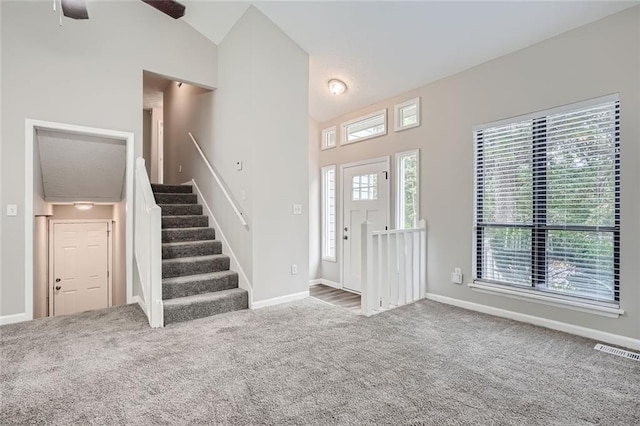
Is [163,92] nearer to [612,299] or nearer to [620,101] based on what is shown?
[620,101]

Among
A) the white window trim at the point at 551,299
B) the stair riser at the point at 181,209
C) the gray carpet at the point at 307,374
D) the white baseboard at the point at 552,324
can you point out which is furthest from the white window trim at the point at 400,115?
the stair riser at the point at 181,209

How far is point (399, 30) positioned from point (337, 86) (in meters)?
1.34

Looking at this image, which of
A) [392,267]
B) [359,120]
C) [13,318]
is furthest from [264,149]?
[13,318]

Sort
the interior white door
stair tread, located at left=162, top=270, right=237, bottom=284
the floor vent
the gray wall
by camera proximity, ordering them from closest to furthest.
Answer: the floor vent, the gray wall, stair tread, located at left=162, top=270, right=237, bottom=284, the interior white door

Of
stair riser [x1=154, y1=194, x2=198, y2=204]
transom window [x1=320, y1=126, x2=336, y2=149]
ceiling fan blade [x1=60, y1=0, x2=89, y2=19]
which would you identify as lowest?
stair riser [x1=154, y1=194, x2=198, y2=204]

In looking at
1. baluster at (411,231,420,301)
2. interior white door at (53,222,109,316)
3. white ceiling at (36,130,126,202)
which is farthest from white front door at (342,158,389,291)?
interior white door at (53,222,109,316)

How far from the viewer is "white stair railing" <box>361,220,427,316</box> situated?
3.45 metres

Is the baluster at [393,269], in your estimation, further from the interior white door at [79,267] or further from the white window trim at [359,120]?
the interior white door at [79,267]

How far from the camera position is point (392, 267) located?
3801mm

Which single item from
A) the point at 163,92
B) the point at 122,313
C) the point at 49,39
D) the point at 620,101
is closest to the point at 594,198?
the point at 620,101

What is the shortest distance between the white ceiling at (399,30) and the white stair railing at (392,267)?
198 centimetres

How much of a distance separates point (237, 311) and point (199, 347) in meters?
0.93

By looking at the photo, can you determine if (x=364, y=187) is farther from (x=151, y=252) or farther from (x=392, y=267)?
(x=151, y=252)

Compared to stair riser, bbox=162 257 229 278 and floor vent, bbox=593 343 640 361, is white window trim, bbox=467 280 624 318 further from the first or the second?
stair riser, bbox=162 257 229 278
